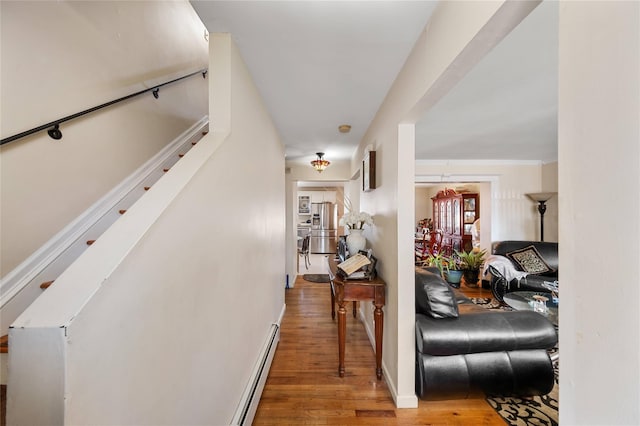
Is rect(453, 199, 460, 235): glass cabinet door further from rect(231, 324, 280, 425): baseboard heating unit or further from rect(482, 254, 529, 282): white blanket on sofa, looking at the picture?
rect(231, 324, 280, 425): baseboard heating unit

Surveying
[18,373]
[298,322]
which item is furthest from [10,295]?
[298,322]

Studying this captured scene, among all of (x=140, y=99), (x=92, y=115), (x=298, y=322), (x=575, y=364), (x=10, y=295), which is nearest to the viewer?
(x=575, y=364)

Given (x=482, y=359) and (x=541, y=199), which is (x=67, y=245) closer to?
(x=482, y=359)

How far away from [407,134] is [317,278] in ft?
13.2

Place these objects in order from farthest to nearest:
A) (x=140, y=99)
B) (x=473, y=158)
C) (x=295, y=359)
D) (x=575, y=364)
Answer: (x=473, y=158)
(x=295, y=359)
(x=140, y=99)
(x=575, y=364)

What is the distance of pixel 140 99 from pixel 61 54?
0.63 metres

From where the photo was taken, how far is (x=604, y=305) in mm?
498

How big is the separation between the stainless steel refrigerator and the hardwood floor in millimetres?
6197

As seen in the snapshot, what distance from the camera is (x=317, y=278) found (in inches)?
206

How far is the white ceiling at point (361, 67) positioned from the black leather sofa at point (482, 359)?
1.78 metres

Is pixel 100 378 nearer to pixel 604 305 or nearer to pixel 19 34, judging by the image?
pixel 604 305

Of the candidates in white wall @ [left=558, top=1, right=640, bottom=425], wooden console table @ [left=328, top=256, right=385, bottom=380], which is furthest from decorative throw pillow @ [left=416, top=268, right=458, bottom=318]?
white wall @ [left=558, top=1, right=640, bottom=425]

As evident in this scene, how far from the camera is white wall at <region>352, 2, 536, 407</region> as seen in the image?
0.92 meters

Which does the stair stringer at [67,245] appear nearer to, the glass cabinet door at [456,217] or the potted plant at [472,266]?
the potted plant at [472,266]
